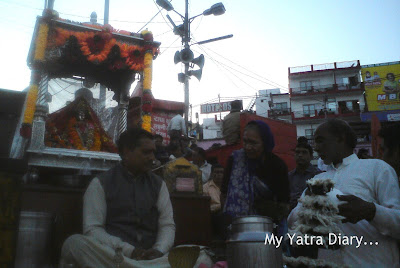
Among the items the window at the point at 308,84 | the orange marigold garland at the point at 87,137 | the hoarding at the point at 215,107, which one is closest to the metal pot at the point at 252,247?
the orange marigold garland at the point at 87,137

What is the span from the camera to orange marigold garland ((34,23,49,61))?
5.39m

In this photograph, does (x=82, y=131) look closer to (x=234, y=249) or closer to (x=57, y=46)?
(x=57, y=46)

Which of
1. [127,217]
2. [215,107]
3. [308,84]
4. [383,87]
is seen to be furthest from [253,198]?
[308,84]

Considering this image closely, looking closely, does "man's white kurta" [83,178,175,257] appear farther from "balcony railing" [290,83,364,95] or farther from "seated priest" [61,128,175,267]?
"balcony railing" [290,83,364,95]

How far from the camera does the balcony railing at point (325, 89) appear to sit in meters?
39.5

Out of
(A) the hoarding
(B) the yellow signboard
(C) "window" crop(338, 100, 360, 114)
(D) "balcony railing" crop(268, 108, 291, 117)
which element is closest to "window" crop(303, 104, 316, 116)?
(D) "balcony railing" crop(268, 108, 291, 117)

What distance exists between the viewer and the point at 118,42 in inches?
242

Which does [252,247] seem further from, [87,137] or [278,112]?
[278,112]

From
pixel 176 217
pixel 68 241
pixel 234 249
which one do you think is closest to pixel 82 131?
A: pixel 176 217

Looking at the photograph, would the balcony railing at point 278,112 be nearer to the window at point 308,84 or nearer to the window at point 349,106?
the window at point 308,84

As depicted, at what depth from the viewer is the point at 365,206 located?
1.98m

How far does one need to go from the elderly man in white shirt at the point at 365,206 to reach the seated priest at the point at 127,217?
1240 mm

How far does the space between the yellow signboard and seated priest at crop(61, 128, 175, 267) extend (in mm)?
38815

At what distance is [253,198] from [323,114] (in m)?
38.6
